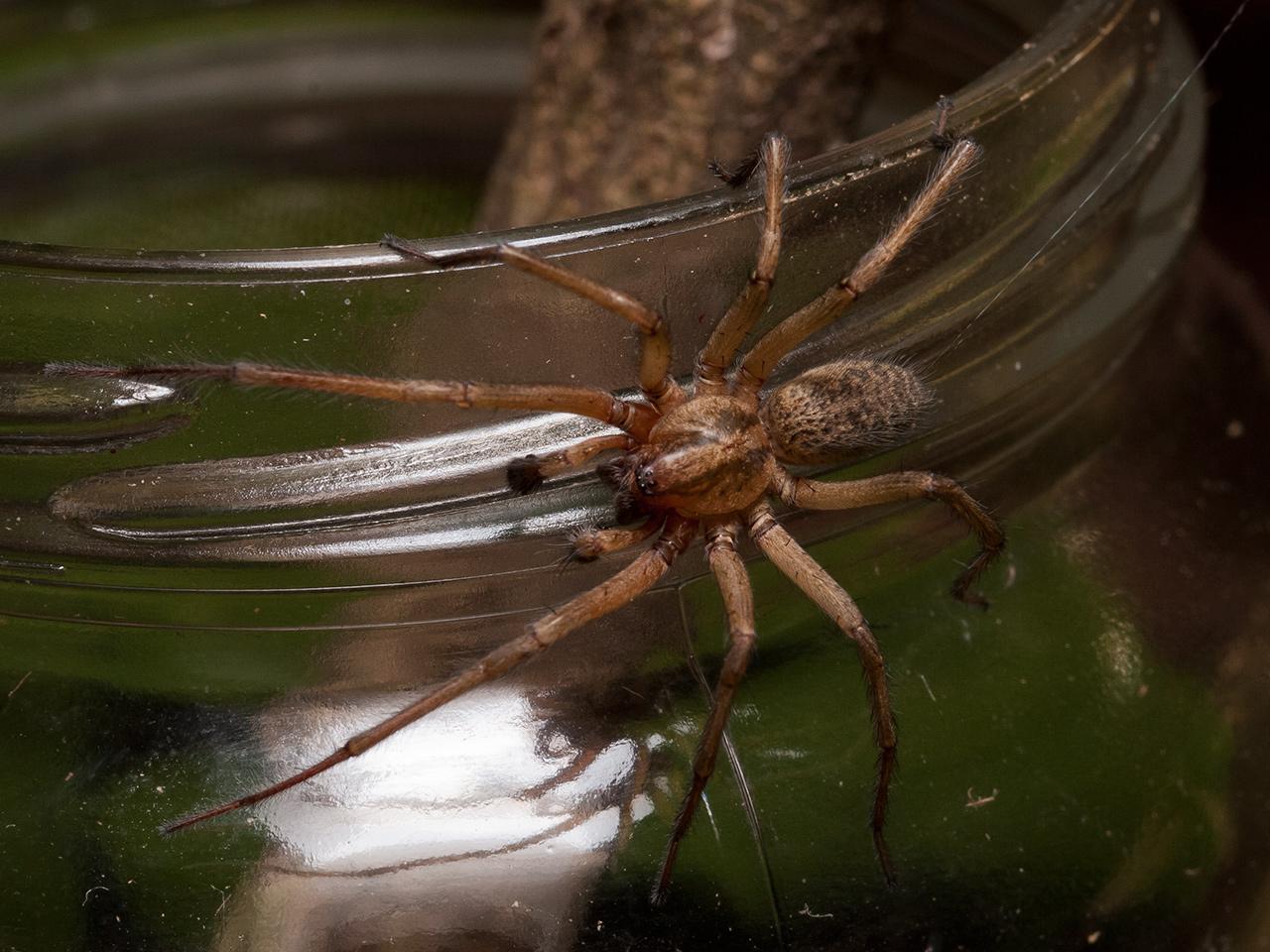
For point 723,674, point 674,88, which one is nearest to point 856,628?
point 723,674

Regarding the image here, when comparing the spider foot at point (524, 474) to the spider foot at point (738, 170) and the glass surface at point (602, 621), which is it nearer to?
the glass surface at point (602, 621)

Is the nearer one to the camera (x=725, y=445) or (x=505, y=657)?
(x=505, y=657)

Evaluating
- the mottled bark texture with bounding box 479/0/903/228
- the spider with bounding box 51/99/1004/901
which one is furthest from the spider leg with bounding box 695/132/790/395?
the mottled bark texture with bounding box 479/0/903/228

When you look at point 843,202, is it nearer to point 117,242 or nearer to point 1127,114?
point 1127,114

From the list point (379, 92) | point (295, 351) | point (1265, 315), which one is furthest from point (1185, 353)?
point (379, 92)

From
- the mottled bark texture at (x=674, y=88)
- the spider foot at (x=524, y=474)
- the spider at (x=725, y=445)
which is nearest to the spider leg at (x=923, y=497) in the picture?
the spider at (x=725, y=445)

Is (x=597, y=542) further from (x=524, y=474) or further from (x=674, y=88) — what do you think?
(x=674, y=88)
